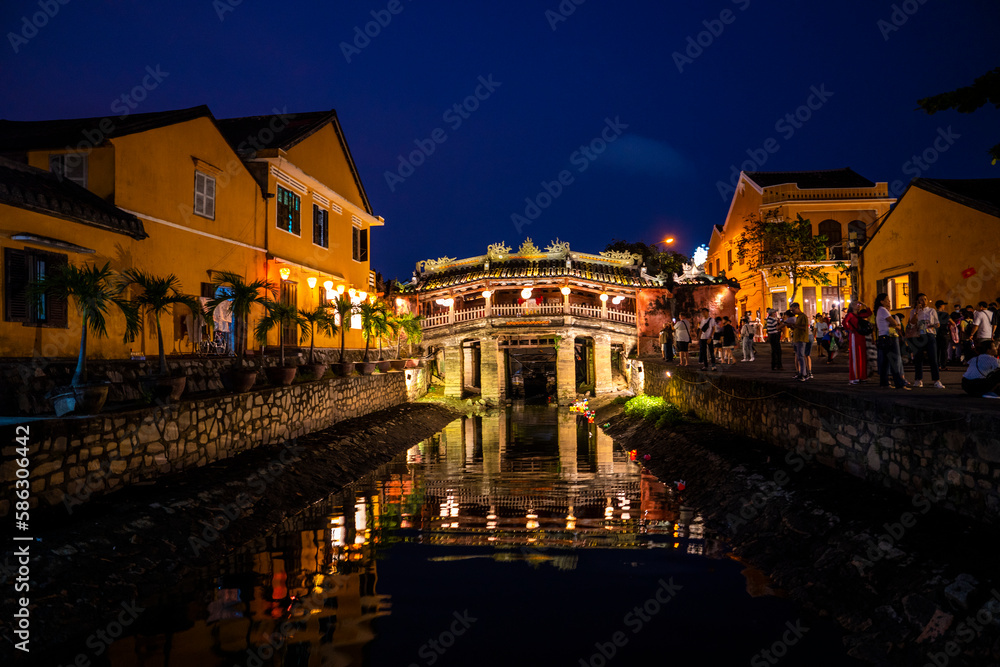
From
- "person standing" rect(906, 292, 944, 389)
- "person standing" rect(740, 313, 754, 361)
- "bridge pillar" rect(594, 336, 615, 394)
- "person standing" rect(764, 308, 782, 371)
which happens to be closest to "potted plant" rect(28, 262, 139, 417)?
"person standing" rect(906, 292, 944, 389)

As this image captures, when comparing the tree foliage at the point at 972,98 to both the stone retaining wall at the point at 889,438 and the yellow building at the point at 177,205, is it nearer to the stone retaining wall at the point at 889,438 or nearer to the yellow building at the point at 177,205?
the stone retaining wall at the point at 889,438

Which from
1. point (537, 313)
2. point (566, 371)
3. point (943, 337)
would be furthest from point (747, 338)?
point (537, 313)

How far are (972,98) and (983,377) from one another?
4.82m

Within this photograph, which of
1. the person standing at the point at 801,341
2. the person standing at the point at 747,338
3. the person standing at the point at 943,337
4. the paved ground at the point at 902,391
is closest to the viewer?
the paved ground at the point at 902,391

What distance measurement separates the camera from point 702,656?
4.98 m

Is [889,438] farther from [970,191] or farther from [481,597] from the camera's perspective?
[970,191]

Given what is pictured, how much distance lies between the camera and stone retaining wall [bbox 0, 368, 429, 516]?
21.9ft

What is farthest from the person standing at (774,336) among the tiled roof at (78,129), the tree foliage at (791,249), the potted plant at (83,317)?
the tree foliage at (791,249)

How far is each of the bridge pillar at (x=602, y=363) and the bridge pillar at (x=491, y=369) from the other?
5128mm

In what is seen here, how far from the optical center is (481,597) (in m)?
6.07

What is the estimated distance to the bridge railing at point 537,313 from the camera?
32281mm

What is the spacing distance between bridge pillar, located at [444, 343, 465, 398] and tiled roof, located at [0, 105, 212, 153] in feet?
60.8

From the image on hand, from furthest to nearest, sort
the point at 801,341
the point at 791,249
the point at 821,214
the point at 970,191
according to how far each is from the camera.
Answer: the point at 821,214 < the point at 791,249 < the point at 970,191 < the point at 801,341

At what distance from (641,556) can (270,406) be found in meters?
8.24
